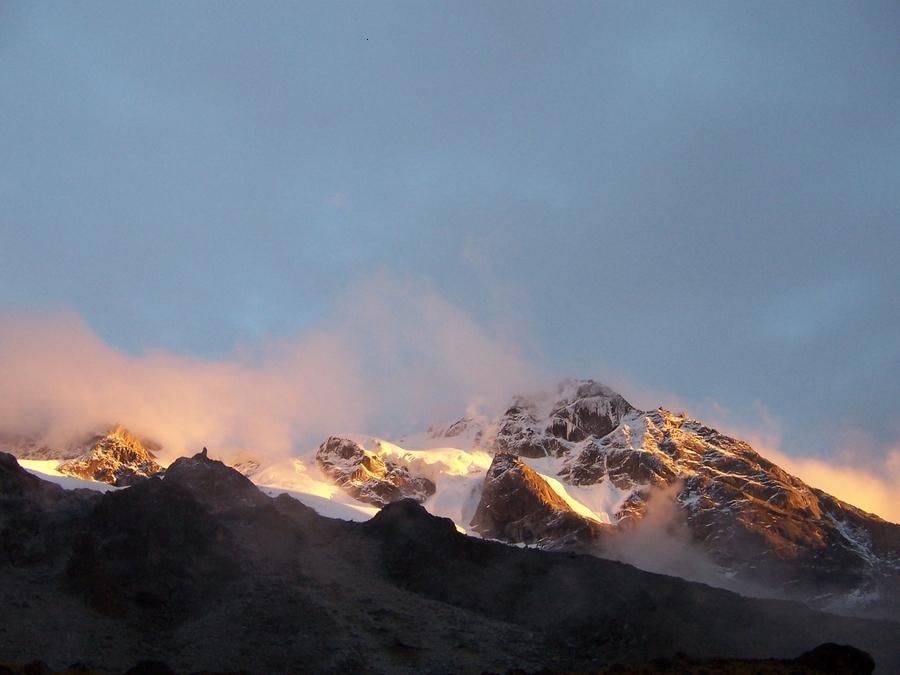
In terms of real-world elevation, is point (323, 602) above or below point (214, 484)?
below

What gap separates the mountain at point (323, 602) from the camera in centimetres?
9006

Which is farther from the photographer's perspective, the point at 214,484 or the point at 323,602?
the point at 214,484

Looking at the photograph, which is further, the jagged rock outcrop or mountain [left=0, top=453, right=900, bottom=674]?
the jagged rock outcrop

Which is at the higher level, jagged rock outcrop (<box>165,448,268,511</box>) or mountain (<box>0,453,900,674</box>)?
jagged rock outcrop (<box>165,448,268,511</box>)

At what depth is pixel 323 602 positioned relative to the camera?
102500mm

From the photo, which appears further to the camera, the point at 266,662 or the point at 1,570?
the point at 1,570

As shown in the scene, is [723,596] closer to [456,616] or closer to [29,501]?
[456,616]

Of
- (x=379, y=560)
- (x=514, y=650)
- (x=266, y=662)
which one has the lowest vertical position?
(x=266, y=662)

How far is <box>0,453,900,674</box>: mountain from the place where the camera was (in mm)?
90062

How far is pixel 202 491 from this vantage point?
458 feet

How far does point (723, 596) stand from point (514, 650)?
3336 cm

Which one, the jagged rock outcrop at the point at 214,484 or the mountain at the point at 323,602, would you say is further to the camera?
the jagged rock outcrop at the point at 214,484

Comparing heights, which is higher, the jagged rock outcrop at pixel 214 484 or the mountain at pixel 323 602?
the jagged rock outcrop at pixel 214 484

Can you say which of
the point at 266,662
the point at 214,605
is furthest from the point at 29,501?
the point at 266,662
